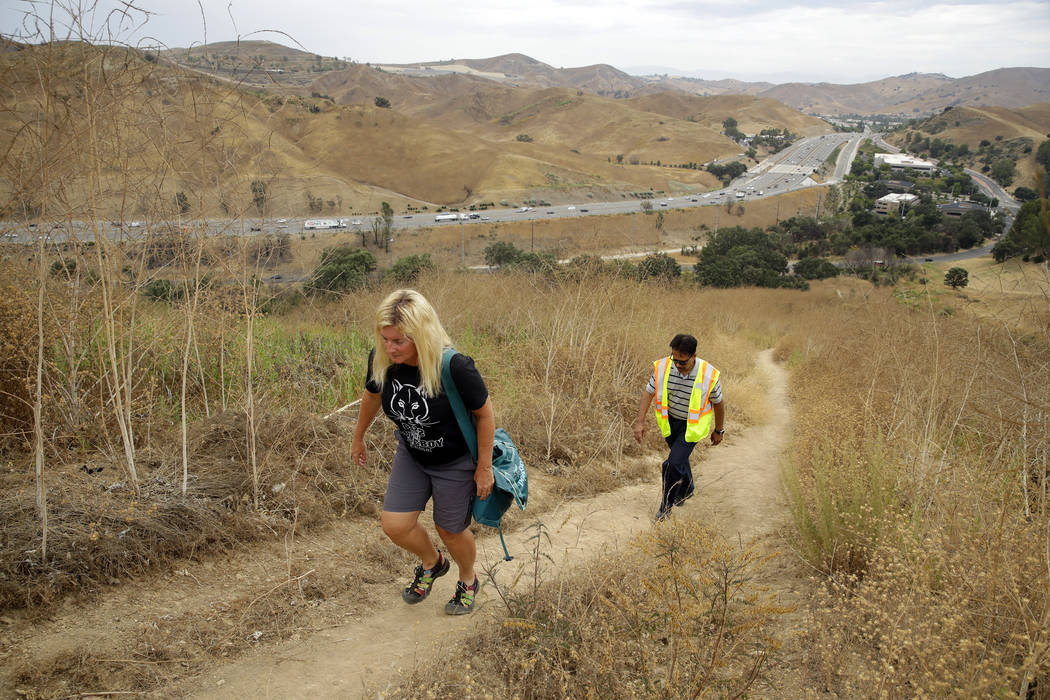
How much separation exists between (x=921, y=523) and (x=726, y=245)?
34940mm

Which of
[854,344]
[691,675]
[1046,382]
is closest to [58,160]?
[691,675]

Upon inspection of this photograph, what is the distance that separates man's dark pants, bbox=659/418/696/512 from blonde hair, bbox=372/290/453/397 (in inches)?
87.6

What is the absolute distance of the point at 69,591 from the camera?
9.34 ft

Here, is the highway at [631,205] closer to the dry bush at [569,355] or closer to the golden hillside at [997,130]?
the dry bush at [569,355]

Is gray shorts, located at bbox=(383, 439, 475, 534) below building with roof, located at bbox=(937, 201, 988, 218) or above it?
below

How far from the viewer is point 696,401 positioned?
13.6 ft

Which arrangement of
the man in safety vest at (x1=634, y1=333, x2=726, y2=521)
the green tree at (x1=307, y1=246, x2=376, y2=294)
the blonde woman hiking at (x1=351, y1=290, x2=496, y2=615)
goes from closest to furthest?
1. the blonde woman hiking at (x1=351, y1=290, x2=496, y2=615)
2. the man in safety vest at (x1=634, y1=333, x2=726, y2=521)
3. the green tree at (x1=307, y1=246, x2=376, y2=294)

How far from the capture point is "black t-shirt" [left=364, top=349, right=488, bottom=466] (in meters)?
2.65

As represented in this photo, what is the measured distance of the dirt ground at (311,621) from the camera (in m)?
2.50

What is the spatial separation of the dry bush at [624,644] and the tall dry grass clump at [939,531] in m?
0.39

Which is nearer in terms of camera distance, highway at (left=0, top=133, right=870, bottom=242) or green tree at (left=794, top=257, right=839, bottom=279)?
highway at (left=0, top=133, right=870, bottom=242)

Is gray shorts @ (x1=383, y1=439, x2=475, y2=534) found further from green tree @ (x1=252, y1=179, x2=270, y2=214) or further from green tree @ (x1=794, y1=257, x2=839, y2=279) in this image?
green tree @ (x1=794, y1=257, x2=839, y2=279)

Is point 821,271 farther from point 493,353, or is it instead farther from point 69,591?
point 69,591

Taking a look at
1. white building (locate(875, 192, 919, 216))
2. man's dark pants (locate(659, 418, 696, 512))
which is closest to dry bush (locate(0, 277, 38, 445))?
man's dark pants (locate(659, 418, 696, 512))
